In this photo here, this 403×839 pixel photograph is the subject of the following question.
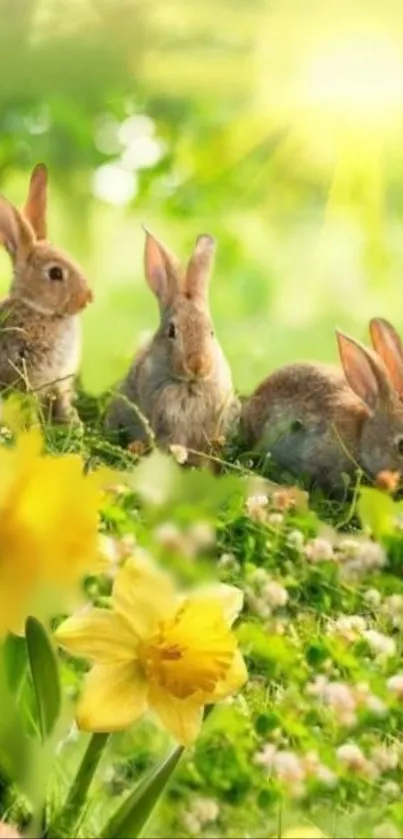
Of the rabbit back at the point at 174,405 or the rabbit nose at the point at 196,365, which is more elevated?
the rabbit nose at the point at 196,365

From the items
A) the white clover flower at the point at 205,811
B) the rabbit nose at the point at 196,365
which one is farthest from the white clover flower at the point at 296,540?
the white clover flower at the point at 205,811

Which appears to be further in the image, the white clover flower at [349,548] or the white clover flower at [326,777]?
the white clover flower at [349,548]

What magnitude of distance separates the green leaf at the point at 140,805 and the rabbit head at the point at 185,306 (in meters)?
0.70

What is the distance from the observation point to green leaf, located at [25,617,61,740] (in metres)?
0.39

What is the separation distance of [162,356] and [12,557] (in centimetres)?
75

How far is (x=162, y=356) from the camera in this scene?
1.12 metres

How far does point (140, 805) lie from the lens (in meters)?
0.41

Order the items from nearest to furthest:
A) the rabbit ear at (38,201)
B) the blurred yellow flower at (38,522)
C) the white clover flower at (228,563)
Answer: the blurred yellow flower at (38,522) → the white clover flower at (228,563) → the rabbit ear at (38,201)

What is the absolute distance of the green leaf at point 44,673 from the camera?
1.27ft

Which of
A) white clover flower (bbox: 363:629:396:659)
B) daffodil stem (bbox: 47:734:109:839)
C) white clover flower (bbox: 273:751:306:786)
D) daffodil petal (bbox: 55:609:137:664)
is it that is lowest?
white clover flower (bbox: 363:629:396:659)

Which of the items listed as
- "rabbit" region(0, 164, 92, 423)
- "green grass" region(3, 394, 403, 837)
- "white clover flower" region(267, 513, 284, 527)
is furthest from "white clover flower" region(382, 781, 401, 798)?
"rabbit" region(0, 164, 92, 423)

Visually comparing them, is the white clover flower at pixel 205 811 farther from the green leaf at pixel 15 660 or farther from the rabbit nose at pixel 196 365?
the rabbit nose at pixel 196 365

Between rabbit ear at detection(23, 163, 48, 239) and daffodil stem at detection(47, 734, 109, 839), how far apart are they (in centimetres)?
72

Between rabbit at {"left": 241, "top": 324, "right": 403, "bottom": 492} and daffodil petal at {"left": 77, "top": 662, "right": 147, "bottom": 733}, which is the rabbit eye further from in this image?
daffodil petal at {"left": 77, "top": 662, "right": 147, "bottom": 733}
